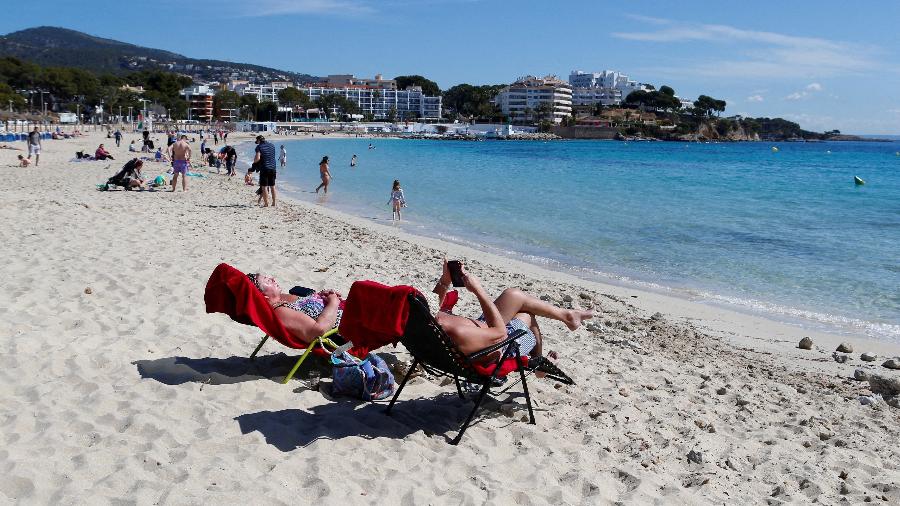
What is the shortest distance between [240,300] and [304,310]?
56 cm

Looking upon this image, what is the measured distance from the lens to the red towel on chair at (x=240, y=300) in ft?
15.1

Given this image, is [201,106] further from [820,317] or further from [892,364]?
[892,364]

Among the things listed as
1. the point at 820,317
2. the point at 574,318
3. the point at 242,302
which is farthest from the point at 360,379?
the point at 820,317

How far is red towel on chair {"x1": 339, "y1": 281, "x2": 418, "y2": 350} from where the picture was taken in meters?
4.01

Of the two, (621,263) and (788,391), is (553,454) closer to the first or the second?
(788,391)

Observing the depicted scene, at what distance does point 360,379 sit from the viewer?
465 cm

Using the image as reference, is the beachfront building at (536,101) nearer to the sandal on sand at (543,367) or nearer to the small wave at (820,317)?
the small wave at (820,317)

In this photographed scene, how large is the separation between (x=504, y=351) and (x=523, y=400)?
62 cm

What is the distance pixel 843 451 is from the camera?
14.7 ft

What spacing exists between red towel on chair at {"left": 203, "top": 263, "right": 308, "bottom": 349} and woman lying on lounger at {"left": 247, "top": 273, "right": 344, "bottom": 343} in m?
0.15

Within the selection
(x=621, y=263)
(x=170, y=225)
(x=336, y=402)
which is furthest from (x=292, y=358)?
(x=621, y=263)

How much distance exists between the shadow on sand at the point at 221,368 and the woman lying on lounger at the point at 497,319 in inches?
48.3

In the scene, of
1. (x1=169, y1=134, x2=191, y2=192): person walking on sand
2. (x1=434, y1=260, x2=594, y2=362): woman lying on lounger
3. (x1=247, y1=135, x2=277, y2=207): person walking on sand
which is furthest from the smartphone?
(x1=169, y1=134, x2=191, y2=192): person walking on sand

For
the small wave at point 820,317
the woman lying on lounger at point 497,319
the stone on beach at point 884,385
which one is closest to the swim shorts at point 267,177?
the small wave at point 820,317
